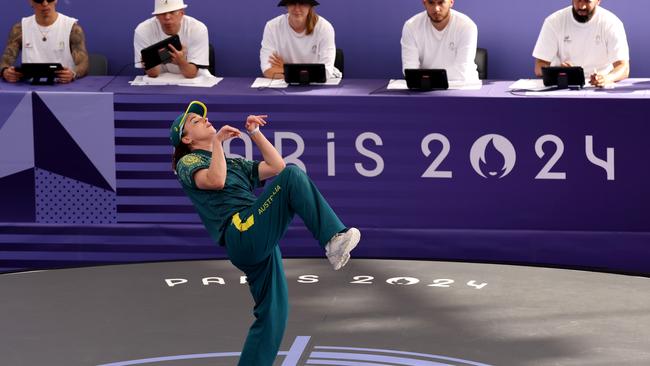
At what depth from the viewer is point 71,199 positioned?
878cm

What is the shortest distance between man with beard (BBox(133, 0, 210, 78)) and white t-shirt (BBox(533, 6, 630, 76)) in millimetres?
2454

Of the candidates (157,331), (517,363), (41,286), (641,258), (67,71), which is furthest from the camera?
(67,71)

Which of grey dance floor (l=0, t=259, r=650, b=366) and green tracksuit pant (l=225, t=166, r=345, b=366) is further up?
green tracksuit pant (l=225, t=166, r=345, b=366)

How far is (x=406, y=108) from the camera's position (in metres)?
8.52

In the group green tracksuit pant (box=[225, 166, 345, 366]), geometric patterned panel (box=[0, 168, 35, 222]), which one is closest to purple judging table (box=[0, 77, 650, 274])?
geometric patterned panel (box=[0, 168, 35, 222])

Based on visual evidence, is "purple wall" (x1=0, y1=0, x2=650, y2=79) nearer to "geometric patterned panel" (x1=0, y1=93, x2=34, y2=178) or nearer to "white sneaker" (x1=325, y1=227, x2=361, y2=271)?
"geometric patterned panel" (x1=0, y1=93, x2=34, y2=178)

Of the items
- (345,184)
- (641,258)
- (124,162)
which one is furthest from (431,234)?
(124,162)

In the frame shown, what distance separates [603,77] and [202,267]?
2.97 metres

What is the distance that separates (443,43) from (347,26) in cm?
162

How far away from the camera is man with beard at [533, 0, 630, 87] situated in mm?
9062

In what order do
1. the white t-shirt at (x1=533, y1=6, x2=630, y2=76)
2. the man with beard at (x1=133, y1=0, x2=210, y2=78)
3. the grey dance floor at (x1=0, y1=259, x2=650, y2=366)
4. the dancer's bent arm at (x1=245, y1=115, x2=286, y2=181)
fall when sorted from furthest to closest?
the man with beard at (x1=133, y1=0, x2=210, y2=78)
the white t-shirt at (x1=533, y1=6, x2=630, y2=76)
the grey dance floor at (x1=0, y1=259, x2=650, y2=366)
the dancer's bent arm at (x1=245, y1=115, x2=286, y2=181)

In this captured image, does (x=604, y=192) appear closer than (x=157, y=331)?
No

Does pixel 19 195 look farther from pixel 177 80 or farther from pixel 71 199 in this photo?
pixel 177 80

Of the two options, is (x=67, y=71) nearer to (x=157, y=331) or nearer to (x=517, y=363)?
(x=157, y=331)
